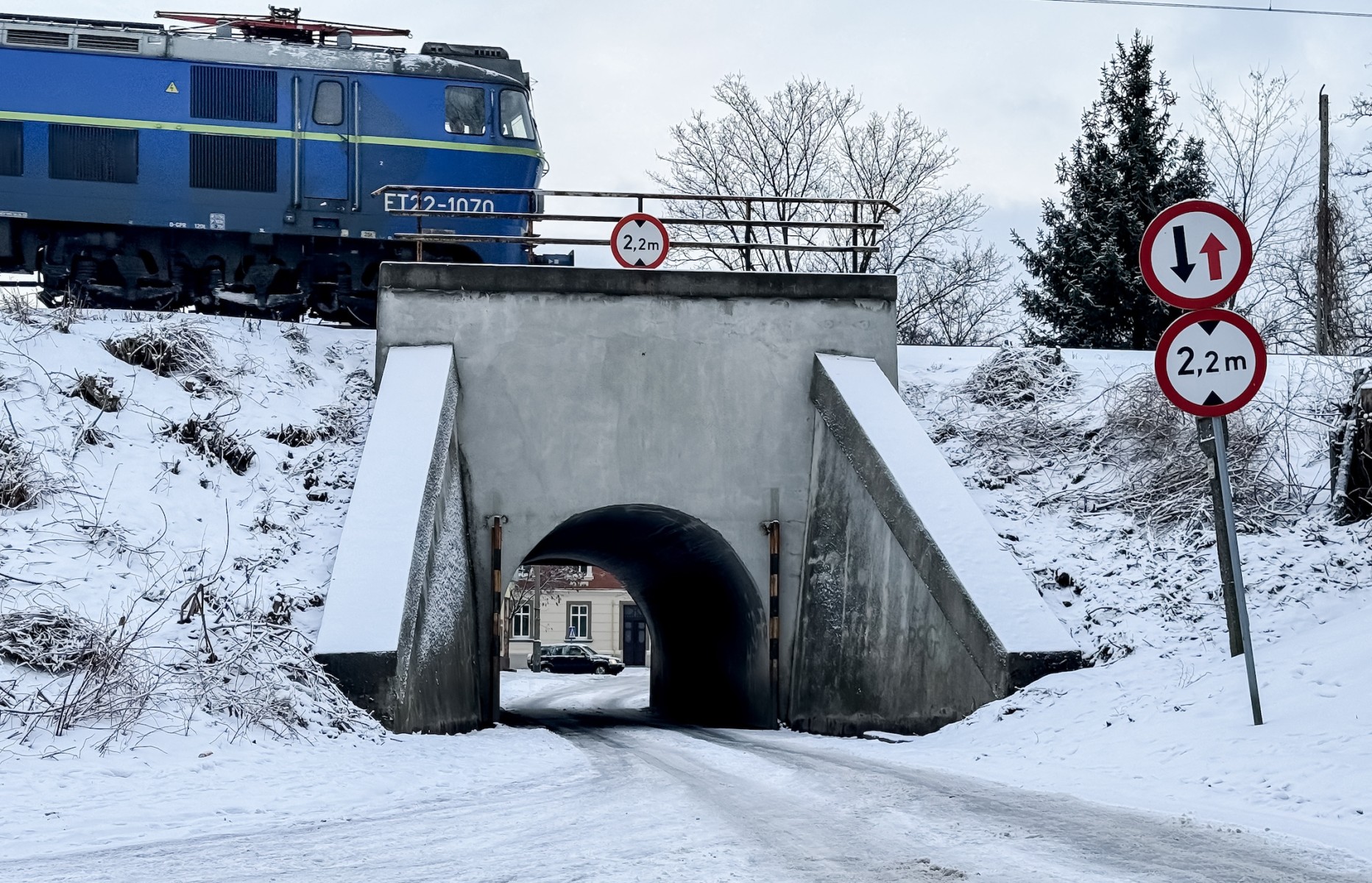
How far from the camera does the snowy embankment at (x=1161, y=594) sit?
22.4ft

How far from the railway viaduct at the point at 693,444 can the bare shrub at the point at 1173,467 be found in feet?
6.96

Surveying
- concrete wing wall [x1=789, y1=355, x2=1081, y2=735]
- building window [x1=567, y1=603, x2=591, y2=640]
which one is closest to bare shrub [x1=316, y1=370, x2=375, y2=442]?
concrete wing wall [x1=789, y1=355, x2=1081, y2=735]

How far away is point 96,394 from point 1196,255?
10.5 metres

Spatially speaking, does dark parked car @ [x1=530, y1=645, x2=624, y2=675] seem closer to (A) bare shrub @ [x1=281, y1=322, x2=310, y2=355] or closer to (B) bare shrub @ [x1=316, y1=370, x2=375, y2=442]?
(A) bare shrub @ [x1=281, y1=322, x2=310, y2=355]

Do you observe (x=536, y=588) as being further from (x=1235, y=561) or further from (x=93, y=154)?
(x=1235, y=561)

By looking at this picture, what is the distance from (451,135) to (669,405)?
6.68 meters

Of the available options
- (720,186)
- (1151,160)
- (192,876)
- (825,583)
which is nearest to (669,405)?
(825,583)

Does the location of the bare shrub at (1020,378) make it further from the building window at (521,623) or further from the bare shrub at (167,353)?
the building window at (521,623)

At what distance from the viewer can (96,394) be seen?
1298 centimetres

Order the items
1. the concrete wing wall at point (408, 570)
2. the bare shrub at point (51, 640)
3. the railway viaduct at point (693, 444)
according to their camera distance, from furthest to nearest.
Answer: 1. the railway viaduct at point (693, 444)
2. the concrete wing wall at point (408, 570)
3. the bare shrub at point (51, 640)

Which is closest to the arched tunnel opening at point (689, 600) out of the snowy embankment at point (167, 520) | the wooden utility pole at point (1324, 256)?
the snowy embankment at point (167, 520)

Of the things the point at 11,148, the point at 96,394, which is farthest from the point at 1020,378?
the point at 11,148

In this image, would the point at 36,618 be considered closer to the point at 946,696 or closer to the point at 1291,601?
the point at 946,696

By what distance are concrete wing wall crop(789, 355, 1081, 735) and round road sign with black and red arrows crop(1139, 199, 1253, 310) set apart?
360cm
